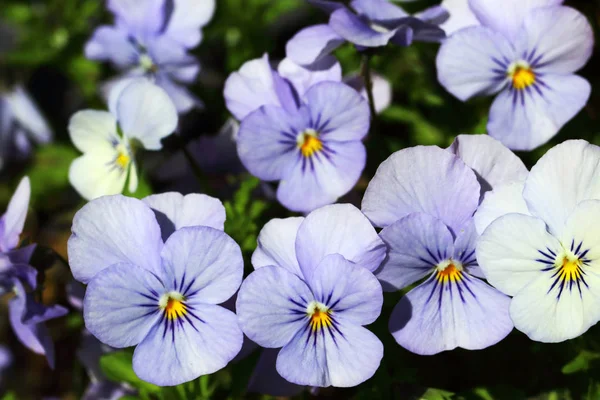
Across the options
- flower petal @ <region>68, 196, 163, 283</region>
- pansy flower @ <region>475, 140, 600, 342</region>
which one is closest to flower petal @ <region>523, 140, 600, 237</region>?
pansy flower @ <region>475, 140, 600, 342</region>

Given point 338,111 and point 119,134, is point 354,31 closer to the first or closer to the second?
point 338,111

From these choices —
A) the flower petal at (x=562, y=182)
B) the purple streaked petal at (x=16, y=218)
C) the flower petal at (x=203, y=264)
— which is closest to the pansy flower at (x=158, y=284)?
the flower petal at (x=203, y=264)

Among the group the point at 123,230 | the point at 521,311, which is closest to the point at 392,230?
the point at 521,311

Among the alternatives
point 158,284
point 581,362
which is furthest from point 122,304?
point 581,362

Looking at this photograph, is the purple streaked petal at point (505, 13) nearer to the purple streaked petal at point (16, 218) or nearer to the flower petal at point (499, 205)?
the flower petal at point (499, 205)

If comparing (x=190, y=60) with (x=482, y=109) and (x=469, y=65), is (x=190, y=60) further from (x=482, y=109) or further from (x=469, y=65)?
(x=482, y=109)

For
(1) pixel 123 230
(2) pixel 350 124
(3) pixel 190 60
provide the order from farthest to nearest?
(3) pixel 190 60 → (2) pixel 350 124 → (1) pixel 123 230

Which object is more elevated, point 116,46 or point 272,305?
point 116,46
